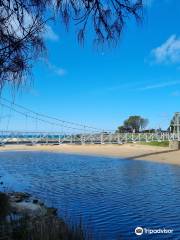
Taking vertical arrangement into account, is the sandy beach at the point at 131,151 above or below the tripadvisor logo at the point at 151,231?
above

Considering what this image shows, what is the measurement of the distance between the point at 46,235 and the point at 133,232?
17.2 ft

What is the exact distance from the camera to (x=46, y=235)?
627cm

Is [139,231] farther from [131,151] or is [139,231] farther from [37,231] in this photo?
[131,151]

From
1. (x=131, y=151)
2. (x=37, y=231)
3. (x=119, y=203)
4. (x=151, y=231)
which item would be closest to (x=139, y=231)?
(x=151, y=231)

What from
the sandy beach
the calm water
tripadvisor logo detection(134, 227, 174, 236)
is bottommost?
tripadvisor logo detection(134, 227, 174, 236)

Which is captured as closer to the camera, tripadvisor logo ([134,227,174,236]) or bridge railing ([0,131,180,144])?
tripadvisor logo ([134,227,174,236])

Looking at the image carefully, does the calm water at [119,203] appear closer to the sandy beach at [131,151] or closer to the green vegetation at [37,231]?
the green vegetation at [37,231]

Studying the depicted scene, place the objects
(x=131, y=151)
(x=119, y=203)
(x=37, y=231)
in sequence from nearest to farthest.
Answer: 1. (x=37, y=231)
2. (x=119, y=203)
3. (x=131, y=151)

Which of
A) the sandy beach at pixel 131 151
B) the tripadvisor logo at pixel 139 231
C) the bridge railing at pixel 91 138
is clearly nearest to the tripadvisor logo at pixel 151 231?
the tripadvisor logo at pixel 139 231

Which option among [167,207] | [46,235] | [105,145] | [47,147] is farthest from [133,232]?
[47,147]

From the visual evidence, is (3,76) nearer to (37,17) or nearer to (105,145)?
(37,17)

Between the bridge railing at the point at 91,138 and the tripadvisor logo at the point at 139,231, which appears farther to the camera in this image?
the bridge railing at the point at 91,138

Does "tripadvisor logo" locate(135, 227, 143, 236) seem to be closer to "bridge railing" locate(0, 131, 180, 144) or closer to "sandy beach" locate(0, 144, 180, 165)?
"sandy beach" locate(0, 144, 180, 165)

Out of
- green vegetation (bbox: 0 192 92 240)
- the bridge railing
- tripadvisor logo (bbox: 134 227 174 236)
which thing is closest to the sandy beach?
the bridge railing
